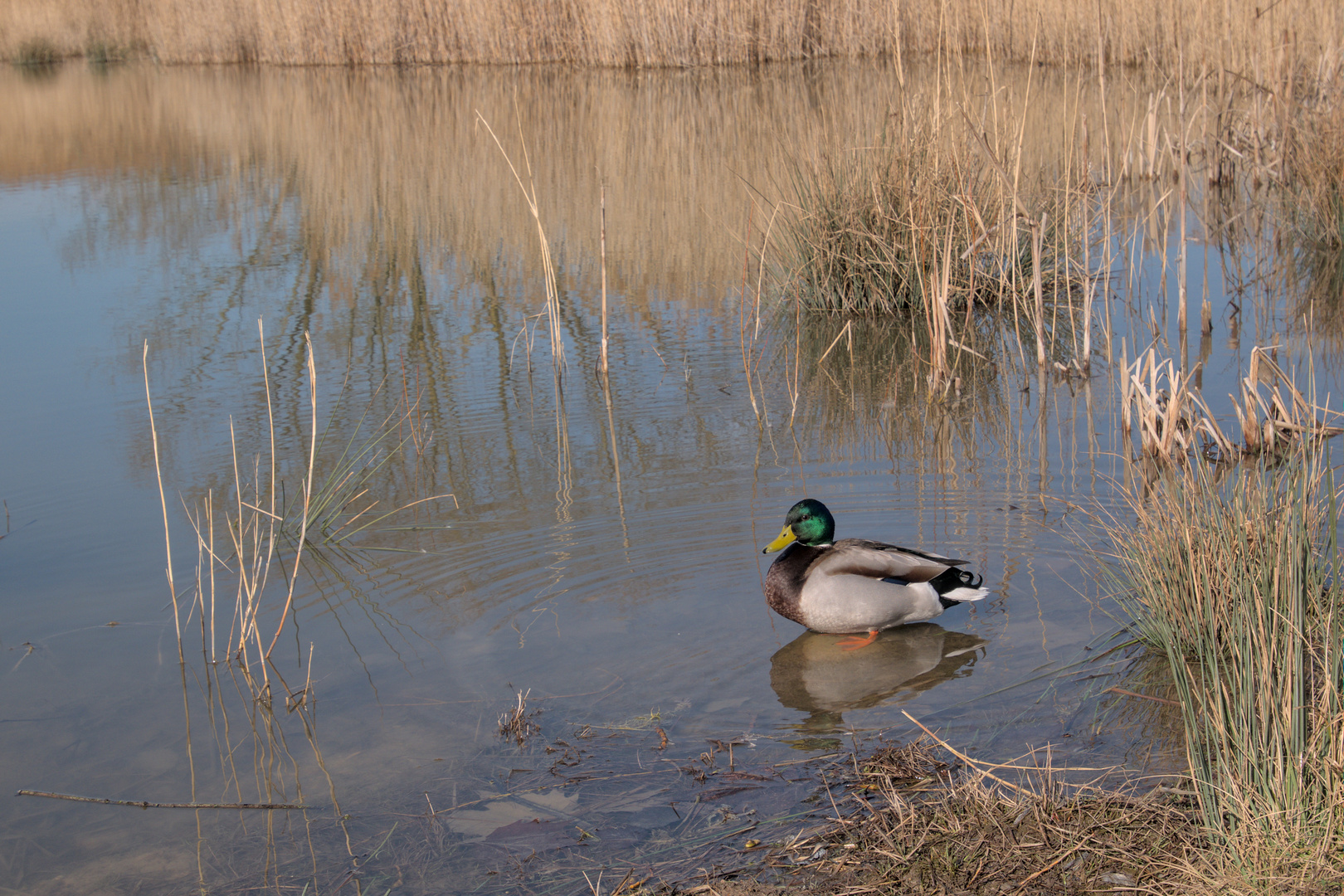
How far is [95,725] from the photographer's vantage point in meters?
3.51

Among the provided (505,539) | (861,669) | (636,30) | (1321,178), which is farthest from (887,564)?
(636,30)

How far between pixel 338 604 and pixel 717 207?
6.58m

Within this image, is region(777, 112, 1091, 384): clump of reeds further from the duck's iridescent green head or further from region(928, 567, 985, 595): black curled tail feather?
region(928, 567, 985, 595): black curled tail feather

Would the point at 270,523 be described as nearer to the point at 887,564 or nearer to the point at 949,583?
the point at 887,564

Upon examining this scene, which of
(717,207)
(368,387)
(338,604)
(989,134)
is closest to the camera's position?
(338,604)

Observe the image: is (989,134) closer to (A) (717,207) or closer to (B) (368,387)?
(A) (717,207)

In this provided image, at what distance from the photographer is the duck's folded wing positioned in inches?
150

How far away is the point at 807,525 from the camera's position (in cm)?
407

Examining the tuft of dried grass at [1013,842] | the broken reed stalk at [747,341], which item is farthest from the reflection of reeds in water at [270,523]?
the tuft of dried grass at [1013,842]

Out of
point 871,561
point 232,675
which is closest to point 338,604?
point 232,675

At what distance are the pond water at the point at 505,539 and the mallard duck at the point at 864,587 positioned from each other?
126mm

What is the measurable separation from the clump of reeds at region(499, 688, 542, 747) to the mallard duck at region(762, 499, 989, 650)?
99 cm

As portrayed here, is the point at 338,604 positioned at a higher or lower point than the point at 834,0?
lower

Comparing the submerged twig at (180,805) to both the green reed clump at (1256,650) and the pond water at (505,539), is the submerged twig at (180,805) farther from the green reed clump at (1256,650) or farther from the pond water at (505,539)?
the green reed clump at (1256,650)
